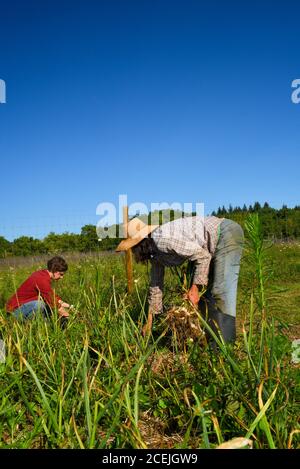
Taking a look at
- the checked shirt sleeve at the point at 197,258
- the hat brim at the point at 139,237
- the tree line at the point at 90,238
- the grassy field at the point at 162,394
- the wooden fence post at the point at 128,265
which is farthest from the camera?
the tree line at the point at 90,238

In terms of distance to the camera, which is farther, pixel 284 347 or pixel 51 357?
pixel 51 357

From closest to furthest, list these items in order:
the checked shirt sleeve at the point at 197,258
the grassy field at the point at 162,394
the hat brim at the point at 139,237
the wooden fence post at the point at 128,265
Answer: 1. the grassy field at the point at 162,394
2. the checked shirt sleeve at the point at 197,258
3. the hat brim at the point at 139,237
4. the wooden fence post at the point at 128,265

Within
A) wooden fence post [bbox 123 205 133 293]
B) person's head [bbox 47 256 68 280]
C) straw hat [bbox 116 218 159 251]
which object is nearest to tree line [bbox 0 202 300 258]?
wooden fence post [bbox 123 205 133 293]

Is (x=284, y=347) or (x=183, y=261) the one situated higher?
(x=183, y=261)

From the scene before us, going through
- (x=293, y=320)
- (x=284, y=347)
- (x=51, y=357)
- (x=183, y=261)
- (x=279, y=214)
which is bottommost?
(x=293, y=320)

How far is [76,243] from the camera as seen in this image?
11766 millimetres

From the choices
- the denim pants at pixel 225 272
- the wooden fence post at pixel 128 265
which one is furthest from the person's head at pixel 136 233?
the wooden fence post at pixel 128 265

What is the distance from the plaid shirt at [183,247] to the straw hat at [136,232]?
0.08 metres

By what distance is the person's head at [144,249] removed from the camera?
12.0 ft

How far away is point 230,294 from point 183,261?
47 cm

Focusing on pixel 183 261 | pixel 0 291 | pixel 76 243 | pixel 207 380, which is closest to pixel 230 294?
pixel 183 261

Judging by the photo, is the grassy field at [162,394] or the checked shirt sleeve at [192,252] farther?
the checked shirt sleeve at [192,252]

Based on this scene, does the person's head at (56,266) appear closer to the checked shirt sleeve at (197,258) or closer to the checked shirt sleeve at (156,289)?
the checked shirt sleeve at (156,289)
